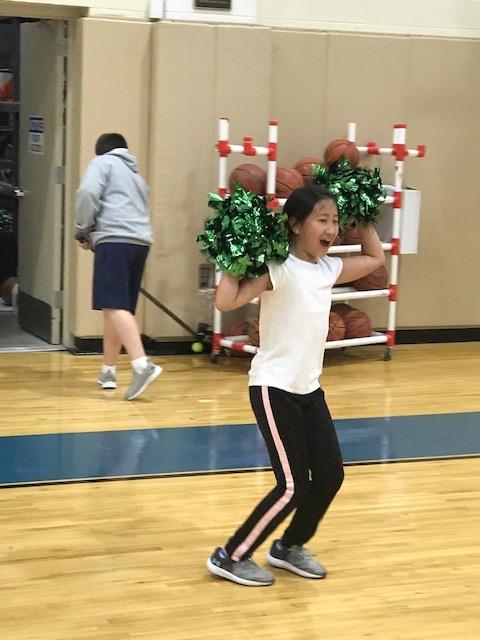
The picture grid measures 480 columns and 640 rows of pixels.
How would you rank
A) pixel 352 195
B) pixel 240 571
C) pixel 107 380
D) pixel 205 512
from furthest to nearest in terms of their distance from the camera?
pixel 107 380 → pixel 205 512 → pixel 352 195 → pixel 240 571

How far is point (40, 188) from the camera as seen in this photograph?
755 centimetres

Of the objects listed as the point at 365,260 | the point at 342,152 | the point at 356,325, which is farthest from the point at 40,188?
the point at 365,260

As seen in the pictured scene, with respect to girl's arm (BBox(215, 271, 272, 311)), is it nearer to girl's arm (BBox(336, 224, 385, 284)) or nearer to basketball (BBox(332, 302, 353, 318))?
girl's arm (BBox(336, 224, 385, 284))

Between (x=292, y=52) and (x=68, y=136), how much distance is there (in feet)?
5.27

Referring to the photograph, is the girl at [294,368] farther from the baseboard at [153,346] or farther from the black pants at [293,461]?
the baseboard at [153,346]

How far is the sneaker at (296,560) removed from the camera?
3703mm

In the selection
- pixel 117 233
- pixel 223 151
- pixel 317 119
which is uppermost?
pixel 317 119

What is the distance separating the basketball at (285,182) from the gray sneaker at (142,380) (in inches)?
58.9

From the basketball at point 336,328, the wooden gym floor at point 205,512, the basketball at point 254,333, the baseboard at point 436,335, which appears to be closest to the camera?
the wooden gym floor at point 205,512

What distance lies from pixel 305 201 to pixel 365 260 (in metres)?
0.39

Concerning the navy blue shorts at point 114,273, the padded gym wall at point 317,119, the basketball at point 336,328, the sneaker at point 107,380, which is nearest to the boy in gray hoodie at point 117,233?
the navy blue shorts at point 114,273

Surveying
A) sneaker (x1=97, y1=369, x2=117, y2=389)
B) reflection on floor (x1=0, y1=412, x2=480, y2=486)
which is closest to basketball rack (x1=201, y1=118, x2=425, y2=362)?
sneaker (x1=97, y1=369, x2=117, y2=389)

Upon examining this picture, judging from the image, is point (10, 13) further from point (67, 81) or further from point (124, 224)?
point (124, 224)

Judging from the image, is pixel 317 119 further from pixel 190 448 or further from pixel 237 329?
pixel 190 448
